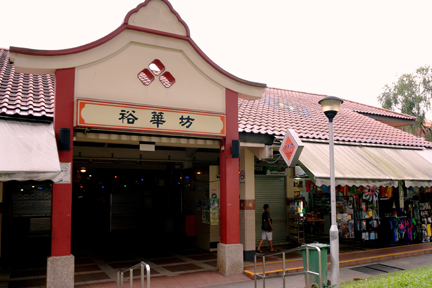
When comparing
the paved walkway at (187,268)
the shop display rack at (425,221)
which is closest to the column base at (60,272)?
the paved walkway at (187,268)

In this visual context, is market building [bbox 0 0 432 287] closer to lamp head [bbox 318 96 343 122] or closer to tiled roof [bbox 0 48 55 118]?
tiled roof [bbox 0 48 55 118]

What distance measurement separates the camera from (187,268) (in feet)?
35.5

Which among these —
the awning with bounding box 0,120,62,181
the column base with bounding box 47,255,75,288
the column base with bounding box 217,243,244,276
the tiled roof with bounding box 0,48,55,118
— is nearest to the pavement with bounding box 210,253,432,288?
the column base with bounding box 217,243,244,276

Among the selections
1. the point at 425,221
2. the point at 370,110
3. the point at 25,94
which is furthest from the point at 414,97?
the point at 25,94

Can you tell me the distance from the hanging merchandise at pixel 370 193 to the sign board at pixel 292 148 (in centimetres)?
540

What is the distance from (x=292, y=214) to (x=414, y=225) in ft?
16.8

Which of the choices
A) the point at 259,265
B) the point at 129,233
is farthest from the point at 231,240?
the point at 129,233

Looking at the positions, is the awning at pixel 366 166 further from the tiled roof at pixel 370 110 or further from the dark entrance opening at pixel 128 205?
the dark entrance opening at pixel 128 205

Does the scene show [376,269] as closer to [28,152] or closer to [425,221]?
[425,221]

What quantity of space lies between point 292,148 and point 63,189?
18.9ft

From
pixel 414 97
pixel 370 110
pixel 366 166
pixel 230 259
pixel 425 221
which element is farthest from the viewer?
pixel 414 97

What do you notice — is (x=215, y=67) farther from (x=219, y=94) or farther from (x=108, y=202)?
(x=108, y=202)

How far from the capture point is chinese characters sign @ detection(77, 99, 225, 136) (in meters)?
8.67

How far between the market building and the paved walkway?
743mm
